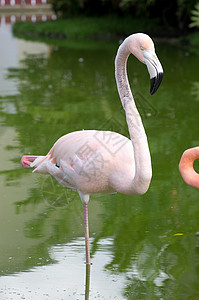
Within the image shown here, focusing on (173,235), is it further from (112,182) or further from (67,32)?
(67,32)

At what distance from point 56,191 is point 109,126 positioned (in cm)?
254

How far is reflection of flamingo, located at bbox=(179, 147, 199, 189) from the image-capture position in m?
4.15

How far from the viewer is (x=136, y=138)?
352 cm

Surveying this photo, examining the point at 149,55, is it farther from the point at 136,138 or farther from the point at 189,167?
the point at 189,167

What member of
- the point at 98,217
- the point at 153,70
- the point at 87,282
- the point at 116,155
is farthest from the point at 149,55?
the point at 98,217

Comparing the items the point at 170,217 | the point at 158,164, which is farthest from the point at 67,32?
the point at 170,217

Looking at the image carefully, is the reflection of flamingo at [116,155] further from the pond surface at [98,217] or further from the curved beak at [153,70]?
the pond surface at [98,217]

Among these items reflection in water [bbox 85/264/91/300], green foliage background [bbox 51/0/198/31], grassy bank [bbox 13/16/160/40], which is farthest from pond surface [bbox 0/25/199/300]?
grassy bank [bbox 13/16/160/40]

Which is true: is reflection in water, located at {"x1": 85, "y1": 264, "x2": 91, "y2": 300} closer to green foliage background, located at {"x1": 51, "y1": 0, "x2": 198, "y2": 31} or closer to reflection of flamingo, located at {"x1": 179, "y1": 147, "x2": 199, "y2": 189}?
reflection of flamingo, located at {"x1": 179, "y1": 147, "x2": 199, "y2": 189}

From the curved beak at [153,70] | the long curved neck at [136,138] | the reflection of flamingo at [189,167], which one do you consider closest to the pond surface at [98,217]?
the reflection of flamingo at [189,167]

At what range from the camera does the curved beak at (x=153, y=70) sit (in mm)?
3158

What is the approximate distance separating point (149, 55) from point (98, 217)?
199 centimetres

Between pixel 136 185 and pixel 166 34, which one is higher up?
pixel 136 185

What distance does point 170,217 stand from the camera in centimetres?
492
